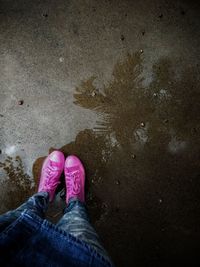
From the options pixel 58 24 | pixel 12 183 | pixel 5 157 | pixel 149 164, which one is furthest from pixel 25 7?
pixel 149 164

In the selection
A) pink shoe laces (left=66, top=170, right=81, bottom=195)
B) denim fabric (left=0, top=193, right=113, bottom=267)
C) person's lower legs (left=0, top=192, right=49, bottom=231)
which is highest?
pink shoe laces (left=66, top=170, right=81, bottom=195)

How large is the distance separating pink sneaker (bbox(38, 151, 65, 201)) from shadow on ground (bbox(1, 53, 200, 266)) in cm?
9

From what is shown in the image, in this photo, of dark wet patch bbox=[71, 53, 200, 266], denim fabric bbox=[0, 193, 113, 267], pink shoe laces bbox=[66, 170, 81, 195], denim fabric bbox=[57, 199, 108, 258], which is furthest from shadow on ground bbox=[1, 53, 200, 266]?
denim fabric bbox=[0, 193, 113, 267]

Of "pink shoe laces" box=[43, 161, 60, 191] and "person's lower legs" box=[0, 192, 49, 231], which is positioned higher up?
"pink shoe laces" box=[43, 161, 60, 191]

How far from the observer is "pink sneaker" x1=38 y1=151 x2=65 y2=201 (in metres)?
2.47

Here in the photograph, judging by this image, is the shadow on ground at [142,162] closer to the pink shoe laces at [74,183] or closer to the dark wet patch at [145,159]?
the dark wet patch at [145,159]

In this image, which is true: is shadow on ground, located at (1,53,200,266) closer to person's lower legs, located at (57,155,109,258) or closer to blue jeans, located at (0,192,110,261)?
person's lower legs, located at (57,155,109,258)

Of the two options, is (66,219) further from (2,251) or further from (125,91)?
(125,91)

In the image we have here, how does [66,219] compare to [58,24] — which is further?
[58,24]

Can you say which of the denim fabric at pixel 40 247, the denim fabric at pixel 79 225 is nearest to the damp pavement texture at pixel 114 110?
the denim fabric at pixel 79 225

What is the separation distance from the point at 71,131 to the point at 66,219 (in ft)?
2.62

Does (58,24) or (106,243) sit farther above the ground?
(58,24)

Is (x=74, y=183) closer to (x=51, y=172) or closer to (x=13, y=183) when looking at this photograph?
(x=51, y=172)

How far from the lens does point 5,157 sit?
255cm
